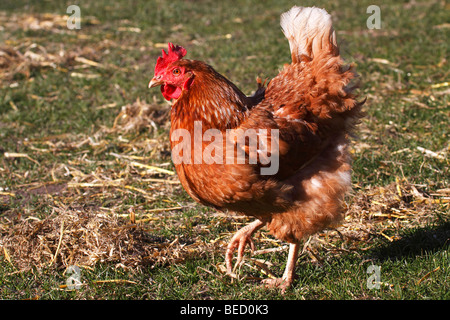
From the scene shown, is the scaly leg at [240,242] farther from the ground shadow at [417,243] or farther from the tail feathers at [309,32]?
the tail feathers at [309,32]

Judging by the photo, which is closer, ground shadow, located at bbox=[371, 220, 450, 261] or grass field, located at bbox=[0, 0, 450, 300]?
grass field, located at bbox=[0, 0, 450, 300]

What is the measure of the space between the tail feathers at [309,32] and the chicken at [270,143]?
37 mm

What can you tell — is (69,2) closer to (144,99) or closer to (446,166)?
(144,99)

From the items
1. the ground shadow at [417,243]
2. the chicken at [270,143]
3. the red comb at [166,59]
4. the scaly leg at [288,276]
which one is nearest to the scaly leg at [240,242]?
the chicken at [270,143]

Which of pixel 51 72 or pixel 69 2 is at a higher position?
pixel 69 2

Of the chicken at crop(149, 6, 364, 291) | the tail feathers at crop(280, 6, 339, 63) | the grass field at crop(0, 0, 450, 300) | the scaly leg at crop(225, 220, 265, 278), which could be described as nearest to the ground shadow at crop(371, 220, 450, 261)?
the grass field at crop(0, 0, 450, 300)

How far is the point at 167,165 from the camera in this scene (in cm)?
522

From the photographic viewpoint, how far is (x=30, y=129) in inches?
240

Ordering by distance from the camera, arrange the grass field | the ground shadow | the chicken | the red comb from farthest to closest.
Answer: the ground shadow
the grass field
the red comb
the chicken

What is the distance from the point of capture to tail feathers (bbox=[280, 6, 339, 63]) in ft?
12.1

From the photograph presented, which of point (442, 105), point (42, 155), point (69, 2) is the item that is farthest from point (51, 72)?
point (442, 105)

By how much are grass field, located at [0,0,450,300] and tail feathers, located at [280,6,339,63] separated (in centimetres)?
141

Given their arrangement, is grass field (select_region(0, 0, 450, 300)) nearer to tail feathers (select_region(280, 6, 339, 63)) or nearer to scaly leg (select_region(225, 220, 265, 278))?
scaly leg (select_region(225, 220, 265, 278))

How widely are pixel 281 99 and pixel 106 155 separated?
2.63 meters
